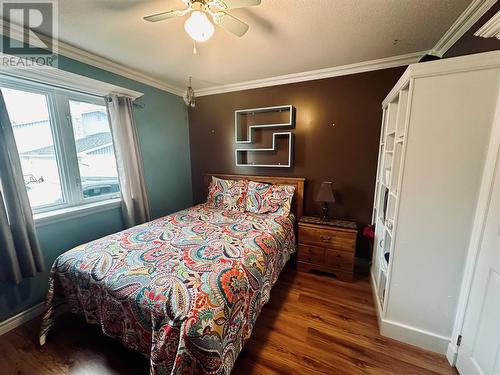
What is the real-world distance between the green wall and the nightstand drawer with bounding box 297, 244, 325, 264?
2091 millimetres

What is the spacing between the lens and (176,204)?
10.8ft

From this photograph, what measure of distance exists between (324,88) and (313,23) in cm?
102

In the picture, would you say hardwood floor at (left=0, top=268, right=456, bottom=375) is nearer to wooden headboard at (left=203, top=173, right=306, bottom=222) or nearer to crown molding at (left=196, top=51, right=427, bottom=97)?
wooden headboard at (left=203, top=173, right=306, bottom=222)

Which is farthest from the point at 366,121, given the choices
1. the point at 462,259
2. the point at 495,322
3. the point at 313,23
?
the point at 495,322

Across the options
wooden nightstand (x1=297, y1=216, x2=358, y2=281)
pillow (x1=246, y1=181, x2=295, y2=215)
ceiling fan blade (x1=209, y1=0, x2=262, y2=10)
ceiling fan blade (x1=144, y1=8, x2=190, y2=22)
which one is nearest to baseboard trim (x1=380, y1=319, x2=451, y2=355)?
wooden nightstand (x1=297, y1=216, x2=358, y2=281)

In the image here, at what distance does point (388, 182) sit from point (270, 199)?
4.14 ft

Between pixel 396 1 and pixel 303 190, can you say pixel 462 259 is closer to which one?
pixel 303 190

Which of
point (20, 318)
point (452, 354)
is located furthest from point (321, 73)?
point (20, 318)

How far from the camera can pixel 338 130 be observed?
2.46m

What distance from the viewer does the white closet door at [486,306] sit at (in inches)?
42.1

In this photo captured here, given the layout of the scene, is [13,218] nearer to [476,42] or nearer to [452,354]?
[452,354]

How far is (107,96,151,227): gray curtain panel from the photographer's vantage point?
89.4 inches

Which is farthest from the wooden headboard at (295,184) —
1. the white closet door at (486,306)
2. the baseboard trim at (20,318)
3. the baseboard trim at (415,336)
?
the baseboard trim at (20,318)

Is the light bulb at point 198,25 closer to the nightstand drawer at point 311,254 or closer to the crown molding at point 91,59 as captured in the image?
the crown molding at point 91,59
